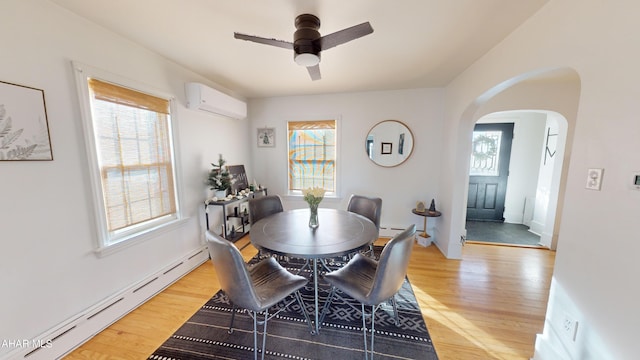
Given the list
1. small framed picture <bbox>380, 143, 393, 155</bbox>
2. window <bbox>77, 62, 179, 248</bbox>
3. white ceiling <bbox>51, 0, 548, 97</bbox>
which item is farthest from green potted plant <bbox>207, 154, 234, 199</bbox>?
small framed picture <bbox>380, 143, 393, 155</bbox>

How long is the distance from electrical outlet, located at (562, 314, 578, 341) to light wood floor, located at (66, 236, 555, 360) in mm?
445

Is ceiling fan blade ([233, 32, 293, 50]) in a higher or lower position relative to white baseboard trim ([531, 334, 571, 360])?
higher

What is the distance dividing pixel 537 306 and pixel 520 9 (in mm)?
2508

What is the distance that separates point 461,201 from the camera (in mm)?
2832

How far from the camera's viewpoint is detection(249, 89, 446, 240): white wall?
3334mm

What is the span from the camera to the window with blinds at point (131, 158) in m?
1.79

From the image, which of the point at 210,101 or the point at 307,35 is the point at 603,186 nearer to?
the point at 307,35

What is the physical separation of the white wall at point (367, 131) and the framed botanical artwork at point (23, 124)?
265 centimetres

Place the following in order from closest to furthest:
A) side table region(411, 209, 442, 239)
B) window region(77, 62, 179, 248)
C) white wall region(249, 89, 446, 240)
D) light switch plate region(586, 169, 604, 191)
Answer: light switch plate region(586, 169, 604, 191), window region(77, 62, 179, 248), side table region(411, 209, 442, 239), white wall region(249, 89, 446, 240)

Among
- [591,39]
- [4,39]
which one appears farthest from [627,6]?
[4,39]

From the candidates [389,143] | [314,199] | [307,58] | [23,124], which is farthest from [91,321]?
[389,143]

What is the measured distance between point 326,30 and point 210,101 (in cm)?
173

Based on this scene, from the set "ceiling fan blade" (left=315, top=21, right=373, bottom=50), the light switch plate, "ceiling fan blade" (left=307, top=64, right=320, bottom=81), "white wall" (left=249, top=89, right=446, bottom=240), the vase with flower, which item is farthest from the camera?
"white wall" (left=249, top=89, right=446, bottom=240)

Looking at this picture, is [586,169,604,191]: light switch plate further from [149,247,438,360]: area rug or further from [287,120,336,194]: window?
[287,120,336,194]: window
